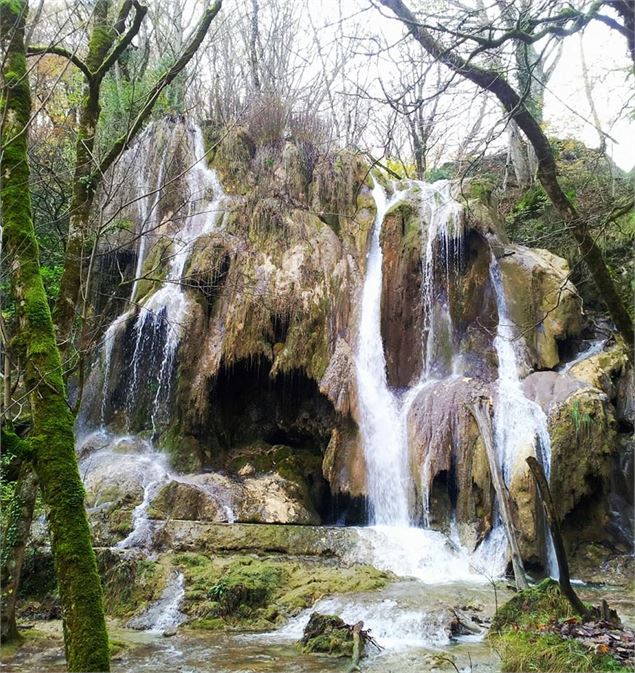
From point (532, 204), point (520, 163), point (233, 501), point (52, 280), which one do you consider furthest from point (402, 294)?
point (520, 163)

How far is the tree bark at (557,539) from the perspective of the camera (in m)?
5.06

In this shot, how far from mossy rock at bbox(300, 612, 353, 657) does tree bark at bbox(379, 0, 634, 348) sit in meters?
3.74

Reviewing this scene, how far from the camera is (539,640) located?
4.61 metres

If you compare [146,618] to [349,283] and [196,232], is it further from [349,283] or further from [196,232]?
[196,232]

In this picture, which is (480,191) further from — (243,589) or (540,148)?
Answer: (243,589)

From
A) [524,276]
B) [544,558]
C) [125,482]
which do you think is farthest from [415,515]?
[524,276]

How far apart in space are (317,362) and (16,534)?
752 centimetres

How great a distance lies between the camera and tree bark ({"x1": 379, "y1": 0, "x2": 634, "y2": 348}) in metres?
4.50

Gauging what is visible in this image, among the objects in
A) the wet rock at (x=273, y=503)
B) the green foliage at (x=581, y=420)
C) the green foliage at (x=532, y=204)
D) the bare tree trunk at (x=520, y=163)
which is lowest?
the wet rock at (x=273, y=503)

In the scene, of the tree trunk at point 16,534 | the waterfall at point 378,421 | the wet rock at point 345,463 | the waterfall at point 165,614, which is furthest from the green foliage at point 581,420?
the tree trunk at point 16,534

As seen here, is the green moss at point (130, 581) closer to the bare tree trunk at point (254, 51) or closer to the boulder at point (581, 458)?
the boulder at point (581, 458)

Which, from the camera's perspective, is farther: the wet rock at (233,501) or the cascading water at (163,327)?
the cascading water at (163,327)

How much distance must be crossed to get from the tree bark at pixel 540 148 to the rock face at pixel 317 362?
16.3 ft

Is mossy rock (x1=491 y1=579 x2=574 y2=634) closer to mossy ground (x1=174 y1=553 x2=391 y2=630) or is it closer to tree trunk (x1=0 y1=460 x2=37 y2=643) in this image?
mossy ground (x1=174 y1=553 x2=391 y2=630)
